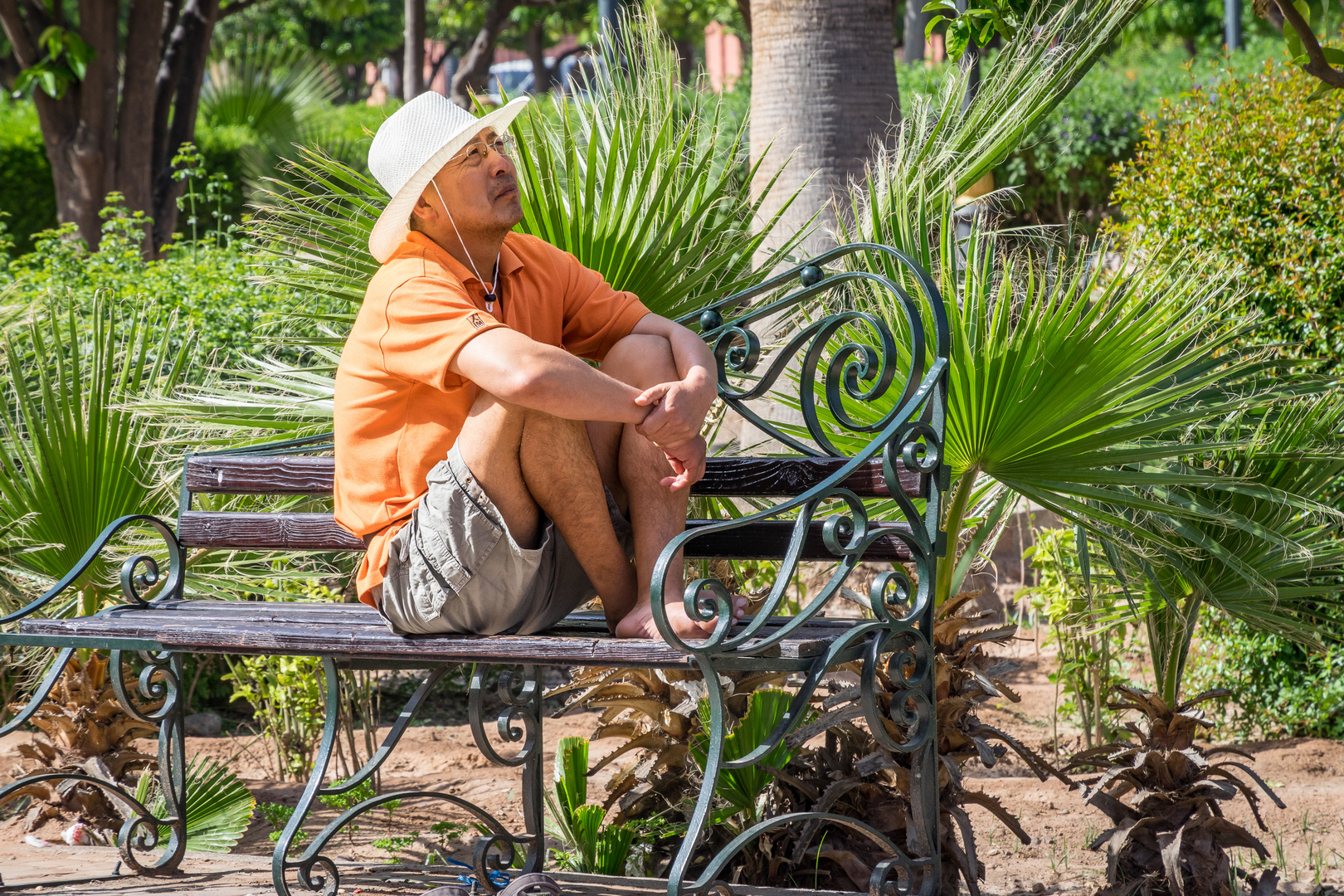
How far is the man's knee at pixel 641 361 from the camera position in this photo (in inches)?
98.9

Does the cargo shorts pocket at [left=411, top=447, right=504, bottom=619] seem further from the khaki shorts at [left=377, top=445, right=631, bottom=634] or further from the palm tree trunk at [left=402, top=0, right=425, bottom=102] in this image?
the palm tree trunk at [left=402, top=0, right=425, bottom=102]

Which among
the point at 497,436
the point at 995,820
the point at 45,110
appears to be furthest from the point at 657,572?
the point at 45,110

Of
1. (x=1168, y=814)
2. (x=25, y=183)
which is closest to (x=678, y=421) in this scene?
(x=1168, y=814)

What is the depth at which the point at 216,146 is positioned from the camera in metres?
12.5

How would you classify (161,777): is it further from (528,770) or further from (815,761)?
(815,761)

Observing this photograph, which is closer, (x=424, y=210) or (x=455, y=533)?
(x=455, y=533)

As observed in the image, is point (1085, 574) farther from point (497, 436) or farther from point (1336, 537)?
point (497, 436)

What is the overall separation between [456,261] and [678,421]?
0.61 m

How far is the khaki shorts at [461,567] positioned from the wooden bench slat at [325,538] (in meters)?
0.41

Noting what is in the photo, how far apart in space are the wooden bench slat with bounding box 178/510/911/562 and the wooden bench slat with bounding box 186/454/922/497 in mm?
70

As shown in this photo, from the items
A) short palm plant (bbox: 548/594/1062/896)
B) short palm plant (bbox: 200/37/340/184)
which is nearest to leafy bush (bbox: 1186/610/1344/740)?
short palm plant (bbox: 548/594/1062/896)

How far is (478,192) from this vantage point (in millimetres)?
2541

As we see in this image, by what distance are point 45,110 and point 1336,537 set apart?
7.42m

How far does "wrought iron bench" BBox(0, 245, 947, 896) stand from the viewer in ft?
7.30
